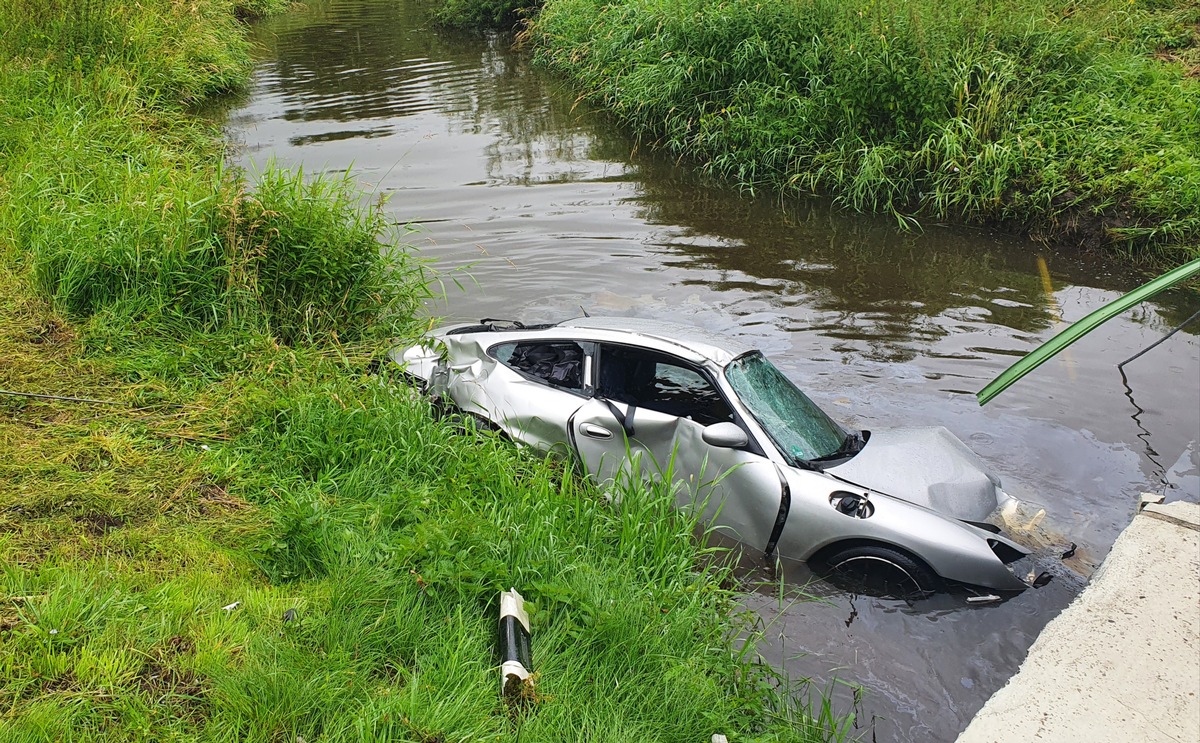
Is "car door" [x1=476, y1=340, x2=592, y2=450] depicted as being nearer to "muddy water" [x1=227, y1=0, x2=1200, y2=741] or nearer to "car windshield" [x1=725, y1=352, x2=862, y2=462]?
"car windshield" [x1=725, y1=352, x2=862, y2=462]

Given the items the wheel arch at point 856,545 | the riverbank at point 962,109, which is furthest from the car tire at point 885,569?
the riverbank at point 962,109

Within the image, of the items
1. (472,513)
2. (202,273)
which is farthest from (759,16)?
(472,513)

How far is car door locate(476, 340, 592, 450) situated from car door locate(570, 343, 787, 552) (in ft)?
0.39

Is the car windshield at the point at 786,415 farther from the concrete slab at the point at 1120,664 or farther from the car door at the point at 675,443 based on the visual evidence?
the concrete slab at the point at 1120,664

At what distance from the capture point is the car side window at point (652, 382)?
Result: 5.81 meters

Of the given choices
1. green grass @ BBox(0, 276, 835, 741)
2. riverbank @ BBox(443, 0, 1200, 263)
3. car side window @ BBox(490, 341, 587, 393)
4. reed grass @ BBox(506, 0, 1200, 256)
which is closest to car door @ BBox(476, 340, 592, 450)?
car side window @ BBox(490, 341, 587, 393)

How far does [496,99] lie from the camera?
766 inches

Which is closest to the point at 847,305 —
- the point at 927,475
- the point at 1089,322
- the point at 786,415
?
the point at 1089,322

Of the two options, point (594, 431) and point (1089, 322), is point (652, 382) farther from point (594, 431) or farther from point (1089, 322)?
point (1089, 322)

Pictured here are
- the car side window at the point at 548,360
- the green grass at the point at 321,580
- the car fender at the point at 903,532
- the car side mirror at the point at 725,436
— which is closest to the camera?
the green grass at the point at 321,580

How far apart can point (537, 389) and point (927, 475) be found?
2630 millimetres

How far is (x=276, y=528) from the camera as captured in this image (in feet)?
15.1

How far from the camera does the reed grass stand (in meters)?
11.0

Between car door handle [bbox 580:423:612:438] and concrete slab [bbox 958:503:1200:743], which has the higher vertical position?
car door handle [bbox 580:423:612:438]
